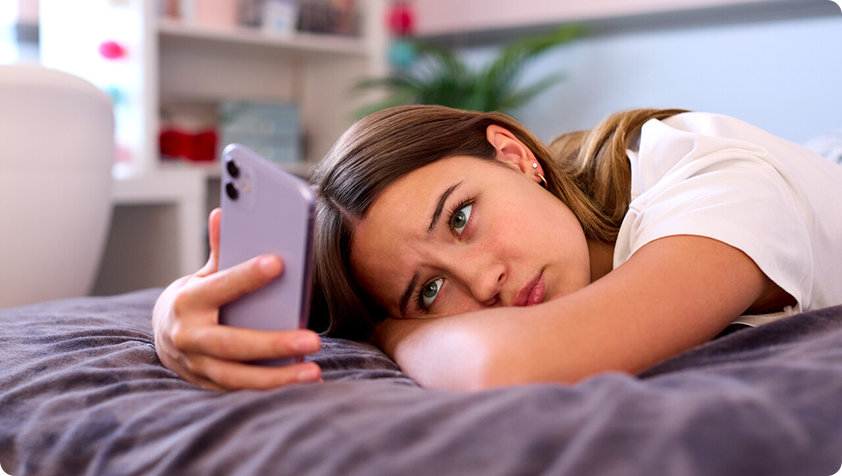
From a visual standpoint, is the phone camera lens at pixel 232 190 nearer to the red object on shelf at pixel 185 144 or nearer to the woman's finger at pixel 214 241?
the woman's finger at pixel 214 241

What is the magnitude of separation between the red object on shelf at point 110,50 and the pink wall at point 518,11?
126cm

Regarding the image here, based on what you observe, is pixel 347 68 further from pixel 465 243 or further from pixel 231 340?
pixel 231 340

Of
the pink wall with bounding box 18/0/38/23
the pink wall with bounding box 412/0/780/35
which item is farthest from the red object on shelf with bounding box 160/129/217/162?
the pink wall with bounding box 412/0/780/35

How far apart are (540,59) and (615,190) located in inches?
69.3

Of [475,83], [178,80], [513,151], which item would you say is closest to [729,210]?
[513,151]

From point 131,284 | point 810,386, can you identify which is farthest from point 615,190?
point 131,284

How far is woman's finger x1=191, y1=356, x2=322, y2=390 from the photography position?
58 centimetres

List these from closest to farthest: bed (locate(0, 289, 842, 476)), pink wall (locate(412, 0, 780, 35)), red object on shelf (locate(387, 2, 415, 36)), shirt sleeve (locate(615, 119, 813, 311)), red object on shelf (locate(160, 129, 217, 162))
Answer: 1. bed (locate(0, 289, 842, 476))
2. shirt sleeve (locate(615, 119, 813, 311))
3. pink wall (locate(412, 0, 780, 35))
4. red object on shelf (locate(160, 129, 217, 162))
5. red object on shelf (locate(387, 2, 415, 36))

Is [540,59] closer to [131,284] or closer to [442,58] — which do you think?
[442,58]

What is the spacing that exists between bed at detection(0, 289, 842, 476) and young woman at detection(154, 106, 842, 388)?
0.04m

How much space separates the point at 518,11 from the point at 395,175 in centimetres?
205

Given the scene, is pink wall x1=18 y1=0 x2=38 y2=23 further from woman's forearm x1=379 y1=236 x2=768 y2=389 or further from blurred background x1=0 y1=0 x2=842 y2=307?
woman's forearm x1=379 y1=236 x2=768 y2=389

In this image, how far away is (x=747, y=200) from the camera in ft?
2.32

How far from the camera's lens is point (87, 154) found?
4.62 ft
